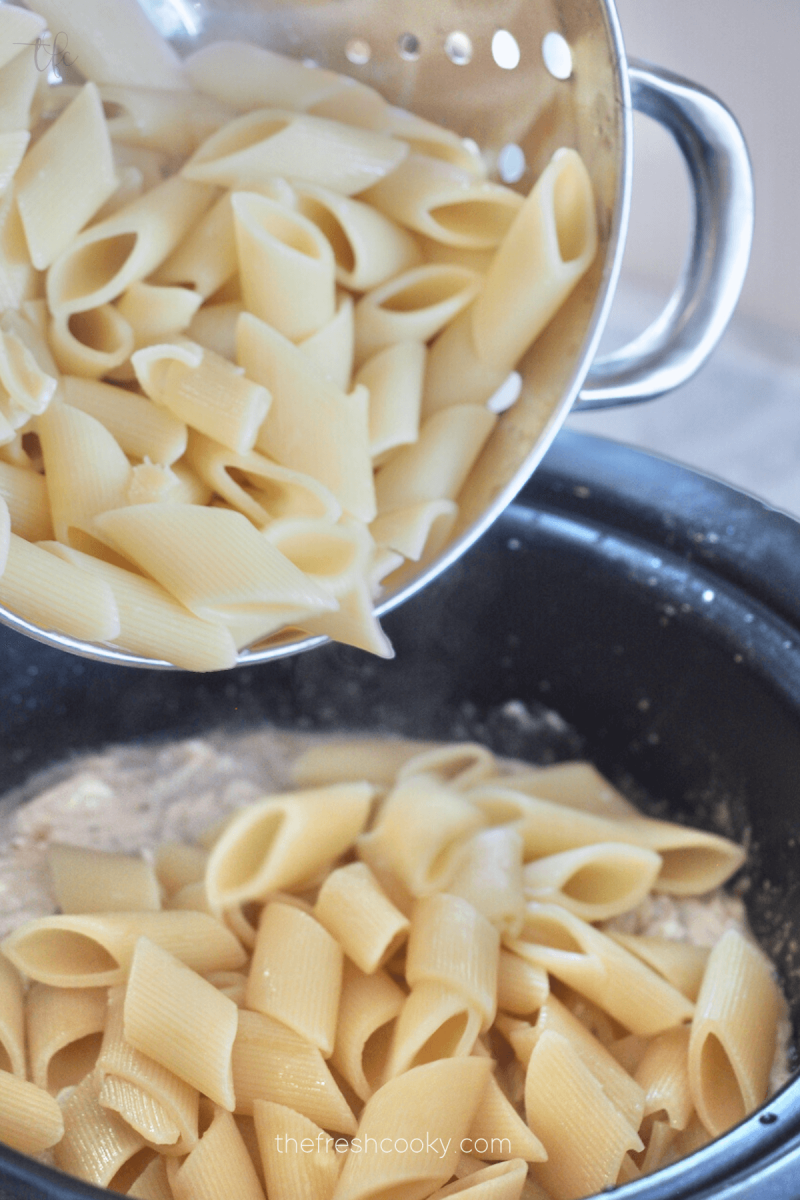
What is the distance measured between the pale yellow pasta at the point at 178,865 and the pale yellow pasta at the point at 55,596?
15.9 inches

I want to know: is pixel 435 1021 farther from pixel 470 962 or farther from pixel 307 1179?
pixel 307 1179

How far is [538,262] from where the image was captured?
0.99m

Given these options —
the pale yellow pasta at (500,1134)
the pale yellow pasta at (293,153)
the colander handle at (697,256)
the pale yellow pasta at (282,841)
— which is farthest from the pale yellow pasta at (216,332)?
the pale yellow pasta at (500,1134)

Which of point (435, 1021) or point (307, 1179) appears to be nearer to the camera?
point (307, 1179)

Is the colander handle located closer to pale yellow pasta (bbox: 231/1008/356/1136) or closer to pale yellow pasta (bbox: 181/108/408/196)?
pale yellow pasta (bbox: 181/108/408/196)

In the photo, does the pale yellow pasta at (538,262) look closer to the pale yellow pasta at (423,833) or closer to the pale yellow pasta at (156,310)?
the pale yellow pasta at (156,310)

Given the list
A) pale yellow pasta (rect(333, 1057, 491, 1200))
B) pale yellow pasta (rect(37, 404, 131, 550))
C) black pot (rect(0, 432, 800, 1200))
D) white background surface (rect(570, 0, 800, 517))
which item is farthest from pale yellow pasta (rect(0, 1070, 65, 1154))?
white background surface (rect(570, 0, 800, 517))

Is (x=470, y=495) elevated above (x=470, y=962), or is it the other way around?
(x=470, y=495)

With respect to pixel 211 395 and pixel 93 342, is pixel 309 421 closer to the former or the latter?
pixel 211 395

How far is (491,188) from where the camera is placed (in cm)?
104

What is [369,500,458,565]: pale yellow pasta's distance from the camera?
1004 millimetres

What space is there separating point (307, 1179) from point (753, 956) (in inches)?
17.4

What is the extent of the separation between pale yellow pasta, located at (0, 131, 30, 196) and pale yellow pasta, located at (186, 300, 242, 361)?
22cm

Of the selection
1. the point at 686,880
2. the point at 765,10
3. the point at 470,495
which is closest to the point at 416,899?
the point at 686,880
